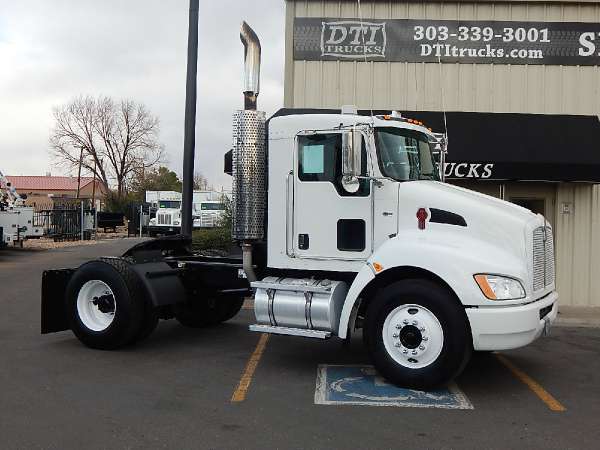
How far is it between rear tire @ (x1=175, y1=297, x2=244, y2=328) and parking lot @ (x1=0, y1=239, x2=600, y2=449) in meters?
0.50

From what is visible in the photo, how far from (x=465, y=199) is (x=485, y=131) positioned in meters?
5.88

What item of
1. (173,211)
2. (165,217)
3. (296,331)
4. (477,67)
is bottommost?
(296,331)

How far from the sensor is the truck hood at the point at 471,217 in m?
6.15

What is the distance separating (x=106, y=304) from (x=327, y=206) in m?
3.23

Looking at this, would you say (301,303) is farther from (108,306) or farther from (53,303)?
(53,303)

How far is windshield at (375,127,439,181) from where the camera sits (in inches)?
266

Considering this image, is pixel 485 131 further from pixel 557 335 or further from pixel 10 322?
pixel 10 322

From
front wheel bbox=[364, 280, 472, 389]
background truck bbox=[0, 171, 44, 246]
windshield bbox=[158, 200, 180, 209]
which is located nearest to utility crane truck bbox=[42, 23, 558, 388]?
front wheel bbox=[364, 280, 472, 389]

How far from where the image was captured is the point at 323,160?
6980 millimetres

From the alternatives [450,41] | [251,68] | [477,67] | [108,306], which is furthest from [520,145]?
[108,306]

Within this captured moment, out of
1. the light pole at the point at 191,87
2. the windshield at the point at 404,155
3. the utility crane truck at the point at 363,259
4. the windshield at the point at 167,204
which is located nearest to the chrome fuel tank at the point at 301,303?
the utility crane truck at the point at 363,259

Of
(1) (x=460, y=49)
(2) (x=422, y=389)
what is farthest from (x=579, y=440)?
(1) (x=460, y=49)

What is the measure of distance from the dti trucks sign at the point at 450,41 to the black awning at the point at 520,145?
146cm

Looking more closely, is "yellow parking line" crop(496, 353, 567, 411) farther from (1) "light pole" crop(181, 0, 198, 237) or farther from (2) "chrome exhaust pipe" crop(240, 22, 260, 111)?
(1) "light pole" crop(181, 0, 198, 237)
